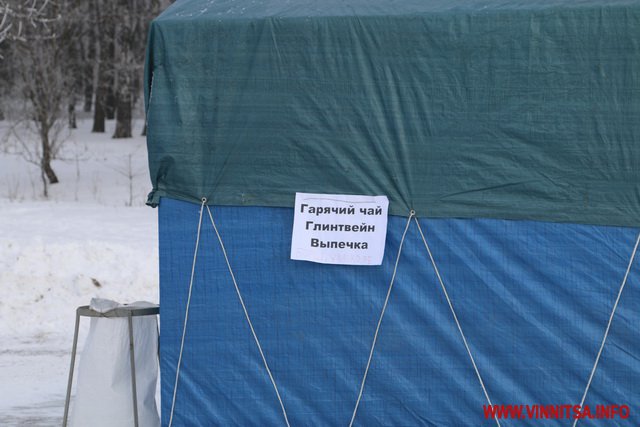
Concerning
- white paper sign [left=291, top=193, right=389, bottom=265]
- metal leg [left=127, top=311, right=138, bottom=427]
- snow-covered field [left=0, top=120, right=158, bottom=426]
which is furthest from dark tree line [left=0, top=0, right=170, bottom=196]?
white paper sign [left=291, top=193, right=389, bottom=265]

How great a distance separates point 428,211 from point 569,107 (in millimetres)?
989

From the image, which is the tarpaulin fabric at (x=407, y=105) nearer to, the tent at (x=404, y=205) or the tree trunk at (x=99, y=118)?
the tent at (x=404, y=205)

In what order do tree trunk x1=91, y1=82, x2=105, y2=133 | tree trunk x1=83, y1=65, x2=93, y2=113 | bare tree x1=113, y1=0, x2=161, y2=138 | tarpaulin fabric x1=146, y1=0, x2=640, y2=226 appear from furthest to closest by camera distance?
1. tree trunk x1=91, y1=82, x2=105, y2=133
2. tree trunk x1=83, y1=65, x2=93, y2=113
3. bare tree x1=113, y1=0, x2=161, y2=138
4. tarpaulin fabric x1=146, y1=0, x2=640, y2=226

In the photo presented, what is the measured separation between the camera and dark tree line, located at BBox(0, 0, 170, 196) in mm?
19219

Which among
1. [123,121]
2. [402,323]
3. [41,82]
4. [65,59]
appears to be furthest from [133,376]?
[123,121]

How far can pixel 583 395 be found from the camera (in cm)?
549

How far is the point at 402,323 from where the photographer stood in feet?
18.5

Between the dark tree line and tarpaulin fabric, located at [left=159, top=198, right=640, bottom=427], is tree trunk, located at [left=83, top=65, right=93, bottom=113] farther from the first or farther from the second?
tarpaulin fabric, located at [left=159, top=198, right=640, bottom=427]

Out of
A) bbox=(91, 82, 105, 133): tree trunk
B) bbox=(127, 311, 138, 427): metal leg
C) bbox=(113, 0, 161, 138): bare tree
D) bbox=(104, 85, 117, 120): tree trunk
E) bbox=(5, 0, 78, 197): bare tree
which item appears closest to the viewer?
bbox=(127, 311, 138, 427): metal leg

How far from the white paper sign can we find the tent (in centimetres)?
5

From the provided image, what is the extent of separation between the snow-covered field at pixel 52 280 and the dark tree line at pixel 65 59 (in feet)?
12.4

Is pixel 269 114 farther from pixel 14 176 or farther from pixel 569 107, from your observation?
pixel 14 176

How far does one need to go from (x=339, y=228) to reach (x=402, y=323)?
0.67 m

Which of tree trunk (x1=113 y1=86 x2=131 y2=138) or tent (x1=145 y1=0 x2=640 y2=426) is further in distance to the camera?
tree trunk (x1=113 y1=86 x2=131 y2=138)
